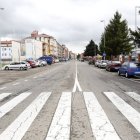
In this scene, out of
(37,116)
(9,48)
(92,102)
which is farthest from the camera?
(9,48)

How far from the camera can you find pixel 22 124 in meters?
7.57

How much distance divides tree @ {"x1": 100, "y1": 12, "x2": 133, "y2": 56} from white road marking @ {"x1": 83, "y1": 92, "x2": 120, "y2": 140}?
206 feet

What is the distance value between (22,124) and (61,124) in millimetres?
868

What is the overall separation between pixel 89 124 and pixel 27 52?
126655 millimetres

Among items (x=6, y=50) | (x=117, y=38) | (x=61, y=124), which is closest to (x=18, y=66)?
(x=117, y=38)

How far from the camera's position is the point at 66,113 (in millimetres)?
9000

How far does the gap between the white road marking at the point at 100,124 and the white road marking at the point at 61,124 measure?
55 centimetres

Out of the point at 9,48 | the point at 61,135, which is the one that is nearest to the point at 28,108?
the point at 61,135

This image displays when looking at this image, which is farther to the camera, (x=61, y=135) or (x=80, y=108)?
(x=80, y=108)

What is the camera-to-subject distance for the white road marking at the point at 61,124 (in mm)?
6336

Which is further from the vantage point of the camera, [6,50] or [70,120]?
[6,50]

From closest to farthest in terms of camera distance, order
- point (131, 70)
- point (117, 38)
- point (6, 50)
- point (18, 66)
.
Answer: point (131, 70)
point (18, 66)
point (117, 38)
point (6, 50)

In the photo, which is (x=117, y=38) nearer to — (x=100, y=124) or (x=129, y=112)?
(x=129, y=112)

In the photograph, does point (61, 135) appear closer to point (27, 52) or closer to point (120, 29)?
point (120, 29)
